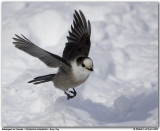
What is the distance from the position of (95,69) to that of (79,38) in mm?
1728

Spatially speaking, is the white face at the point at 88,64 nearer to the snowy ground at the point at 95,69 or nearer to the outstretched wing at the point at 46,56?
the outstretched wing at the point at 46,56

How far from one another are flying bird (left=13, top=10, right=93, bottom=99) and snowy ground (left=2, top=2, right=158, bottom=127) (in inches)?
35.4

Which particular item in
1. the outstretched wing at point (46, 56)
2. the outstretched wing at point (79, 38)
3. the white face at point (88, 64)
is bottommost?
the white face at point (88, 64)

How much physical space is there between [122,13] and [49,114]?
9.56ft

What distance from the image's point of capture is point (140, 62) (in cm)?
650

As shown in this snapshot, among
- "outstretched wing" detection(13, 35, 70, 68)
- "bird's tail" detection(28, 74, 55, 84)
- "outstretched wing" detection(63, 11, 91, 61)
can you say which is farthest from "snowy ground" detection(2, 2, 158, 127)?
"outstretched wing" detection(13, 35, 70, 68)

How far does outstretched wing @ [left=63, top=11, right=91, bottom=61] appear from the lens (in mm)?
4377

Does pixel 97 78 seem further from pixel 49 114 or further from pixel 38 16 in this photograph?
pixel 38 16

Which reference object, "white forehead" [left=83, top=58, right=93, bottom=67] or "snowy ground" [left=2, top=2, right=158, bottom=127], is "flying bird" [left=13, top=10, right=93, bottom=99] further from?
"snowy ground" [left=2, top=2, right=158, bottom=127]

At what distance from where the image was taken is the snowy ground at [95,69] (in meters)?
5.19

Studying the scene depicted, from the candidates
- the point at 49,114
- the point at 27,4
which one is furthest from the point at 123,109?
the point at 27,4

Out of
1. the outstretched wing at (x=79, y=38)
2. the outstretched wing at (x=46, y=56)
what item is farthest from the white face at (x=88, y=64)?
the outstretched wing at (x=79, y=38)

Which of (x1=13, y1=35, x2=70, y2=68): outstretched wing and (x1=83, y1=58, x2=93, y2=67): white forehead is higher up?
(x1=13, y1=35, x2=70, y2=68): outstretched wing

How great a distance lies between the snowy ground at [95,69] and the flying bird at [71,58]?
899 mm
